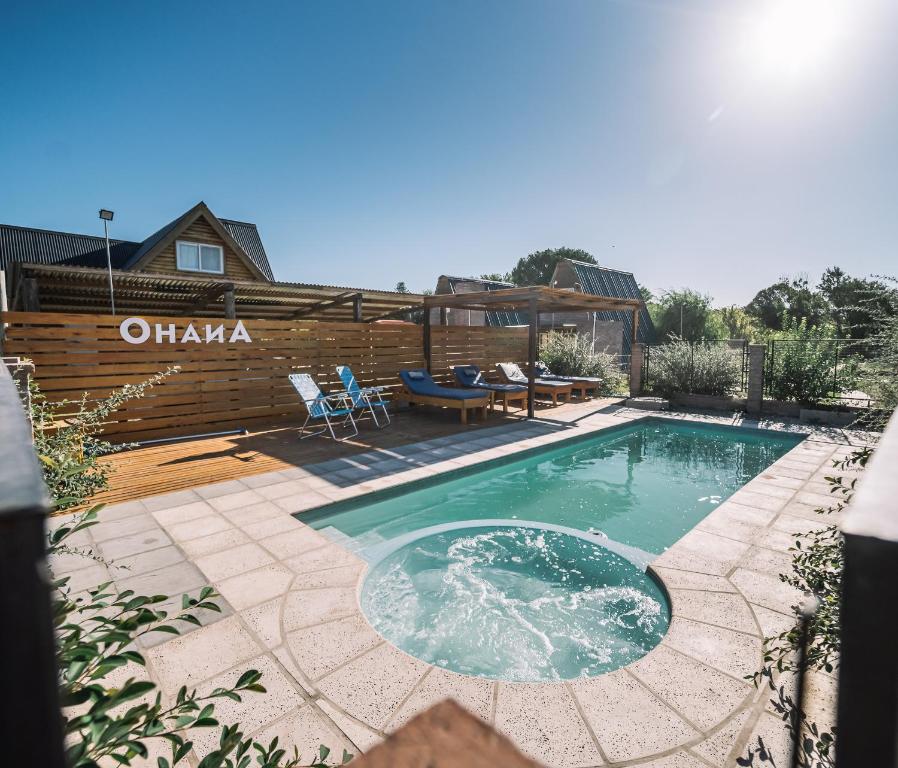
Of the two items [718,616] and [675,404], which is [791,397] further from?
[718,616]

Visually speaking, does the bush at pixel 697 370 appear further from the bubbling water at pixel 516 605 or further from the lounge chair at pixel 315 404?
the bubbling water at pixel 516 605

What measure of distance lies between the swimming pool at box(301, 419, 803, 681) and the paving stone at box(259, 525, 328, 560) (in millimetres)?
381

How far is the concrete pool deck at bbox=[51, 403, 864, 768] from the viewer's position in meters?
2.13

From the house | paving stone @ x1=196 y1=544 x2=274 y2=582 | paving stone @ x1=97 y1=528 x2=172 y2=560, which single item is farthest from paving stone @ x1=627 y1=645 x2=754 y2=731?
the house

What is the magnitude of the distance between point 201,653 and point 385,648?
990 mm

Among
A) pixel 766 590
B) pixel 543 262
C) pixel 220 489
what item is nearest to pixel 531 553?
pixel 766 590

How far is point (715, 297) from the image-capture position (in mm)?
28531

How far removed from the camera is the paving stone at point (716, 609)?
2914 mm

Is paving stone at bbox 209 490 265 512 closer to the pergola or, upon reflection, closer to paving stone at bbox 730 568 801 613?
paving stone at bbox 730 568 801 613

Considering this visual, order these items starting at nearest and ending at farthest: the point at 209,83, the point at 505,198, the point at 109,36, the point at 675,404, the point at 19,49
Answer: the point at 109,36
the point at 19,49
the point at 209,83
the point at 675,404
the point at 505,198

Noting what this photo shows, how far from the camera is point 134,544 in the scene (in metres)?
3.97

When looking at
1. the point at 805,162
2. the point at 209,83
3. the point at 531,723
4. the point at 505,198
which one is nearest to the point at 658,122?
the point at 805,162

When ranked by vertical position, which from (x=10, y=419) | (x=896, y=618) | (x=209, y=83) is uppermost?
(x=209, y=83)

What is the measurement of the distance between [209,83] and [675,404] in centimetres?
1277
